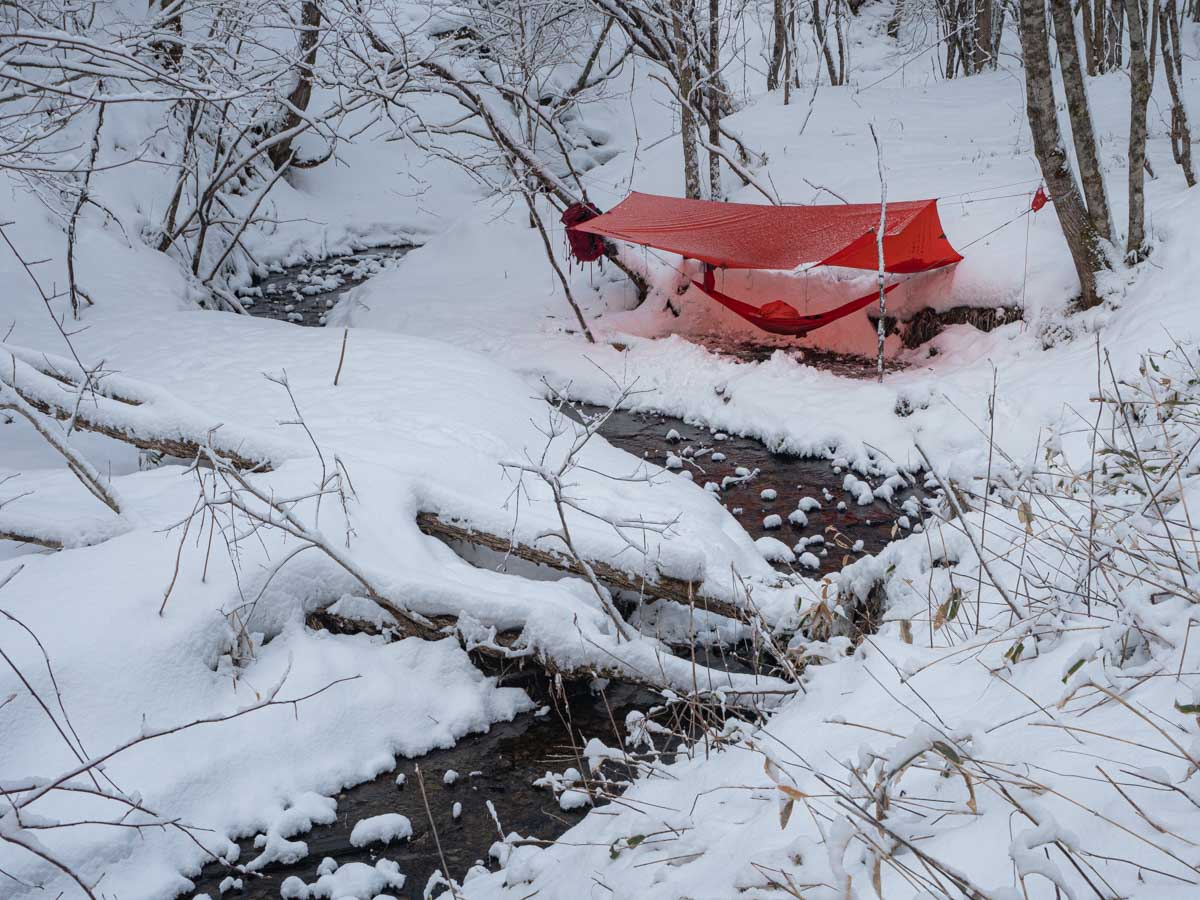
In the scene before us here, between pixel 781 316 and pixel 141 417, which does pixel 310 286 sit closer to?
pixel 781 316

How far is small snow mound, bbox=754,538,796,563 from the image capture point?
13.0 feet

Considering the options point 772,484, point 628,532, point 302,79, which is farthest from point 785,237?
point 302,79

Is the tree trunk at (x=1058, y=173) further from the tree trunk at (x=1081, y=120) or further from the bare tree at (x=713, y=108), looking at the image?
the bare tree at (x=713, y=108)

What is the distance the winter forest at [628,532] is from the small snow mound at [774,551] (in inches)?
5.2

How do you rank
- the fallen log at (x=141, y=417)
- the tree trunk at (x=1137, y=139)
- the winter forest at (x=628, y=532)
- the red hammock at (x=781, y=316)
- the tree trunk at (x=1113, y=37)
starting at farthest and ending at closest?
the tree trunk at (x=1113, y=37), the red hammock at (x=781, y=316), the tree trunk at (x=1137, y=139), the fallen log at (x=141, y=417), the winter forest at (x=628, y=532)

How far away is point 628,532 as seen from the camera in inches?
131

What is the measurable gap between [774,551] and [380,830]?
2.26 m

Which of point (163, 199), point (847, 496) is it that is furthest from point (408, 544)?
point (163, 199)

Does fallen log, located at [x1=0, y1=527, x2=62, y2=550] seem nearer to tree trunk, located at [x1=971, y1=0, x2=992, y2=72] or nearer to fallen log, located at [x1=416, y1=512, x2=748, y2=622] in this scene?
fallen log, located at [x1=416, y1=512, x2=748, y2=622]

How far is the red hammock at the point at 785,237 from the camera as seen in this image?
18.9 feet

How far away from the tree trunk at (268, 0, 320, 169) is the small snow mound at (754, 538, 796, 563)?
13.6 ft

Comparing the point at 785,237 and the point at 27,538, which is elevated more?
the point at 785,237

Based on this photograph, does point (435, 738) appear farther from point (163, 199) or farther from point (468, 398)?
point (163, 199)

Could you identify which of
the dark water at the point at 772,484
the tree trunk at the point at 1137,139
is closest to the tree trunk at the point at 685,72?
the dark water at the point at 772,484
